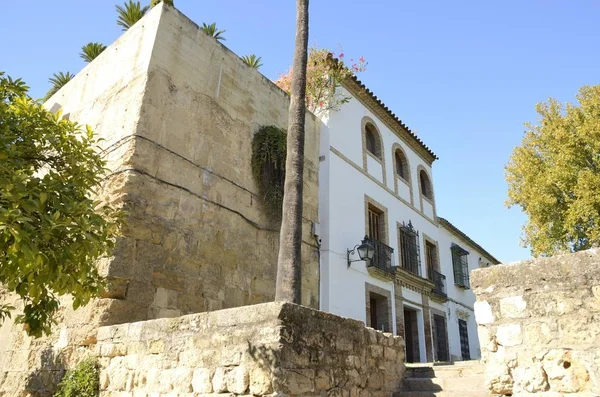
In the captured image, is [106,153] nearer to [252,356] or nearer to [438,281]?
[252,356]

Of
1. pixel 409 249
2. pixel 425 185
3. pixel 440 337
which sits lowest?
pixel 440 337

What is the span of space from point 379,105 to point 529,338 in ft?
34.3

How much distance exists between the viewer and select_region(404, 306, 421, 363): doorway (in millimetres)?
11594

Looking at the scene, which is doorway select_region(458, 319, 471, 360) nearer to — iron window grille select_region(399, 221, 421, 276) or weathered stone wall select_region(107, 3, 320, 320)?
iron window grille select_region(399, 221, 421, 276)

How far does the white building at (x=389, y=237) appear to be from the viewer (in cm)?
966

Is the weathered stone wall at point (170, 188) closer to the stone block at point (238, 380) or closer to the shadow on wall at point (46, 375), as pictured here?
the shadow on wall at point (46, 375)

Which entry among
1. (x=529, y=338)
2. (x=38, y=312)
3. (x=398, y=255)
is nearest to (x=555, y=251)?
(x=398, y=255)

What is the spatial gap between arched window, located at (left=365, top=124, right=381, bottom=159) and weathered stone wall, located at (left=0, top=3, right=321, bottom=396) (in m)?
4.36

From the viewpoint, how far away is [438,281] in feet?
44.4

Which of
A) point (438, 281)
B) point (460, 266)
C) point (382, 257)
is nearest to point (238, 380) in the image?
point (382, 257)

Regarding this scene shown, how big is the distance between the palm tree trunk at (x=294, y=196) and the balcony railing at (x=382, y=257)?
5.15m

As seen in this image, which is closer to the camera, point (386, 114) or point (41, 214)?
point (41, 214)

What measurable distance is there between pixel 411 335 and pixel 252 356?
9.36 meters

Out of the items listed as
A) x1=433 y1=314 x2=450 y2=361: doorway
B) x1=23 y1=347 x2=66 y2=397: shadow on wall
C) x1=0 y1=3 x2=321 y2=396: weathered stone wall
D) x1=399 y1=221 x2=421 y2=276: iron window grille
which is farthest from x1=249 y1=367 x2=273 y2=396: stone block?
x1=433 y1=314 x2=450 y2=361: doorway
